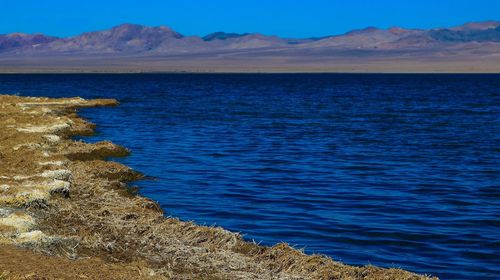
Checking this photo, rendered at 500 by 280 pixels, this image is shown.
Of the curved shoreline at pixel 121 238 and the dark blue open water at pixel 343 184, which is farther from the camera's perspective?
the dark blue open water at pixel 343 184

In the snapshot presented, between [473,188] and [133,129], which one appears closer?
[473,188]

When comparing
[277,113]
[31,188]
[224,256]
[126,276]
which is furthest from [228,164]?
[277,113]

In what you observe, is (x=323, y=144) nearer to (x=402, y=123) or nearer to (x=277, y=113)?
(x=402, y=123)

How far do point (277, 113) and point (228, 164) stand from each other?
2951cm

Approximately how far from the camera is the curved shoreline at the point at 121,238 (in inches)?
456

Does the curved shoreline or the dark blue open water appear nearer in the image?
the curved shoreline

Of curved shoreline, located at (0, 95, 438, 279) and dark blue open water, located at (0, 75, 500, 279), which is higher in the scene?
curved shoreline, located at (0, 95, 438, 279)

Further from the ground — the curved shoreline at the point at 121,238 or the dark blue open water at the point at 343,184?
the curved shoreline at the point at 121,238

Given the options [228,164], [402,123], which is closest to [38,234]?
[228,164]

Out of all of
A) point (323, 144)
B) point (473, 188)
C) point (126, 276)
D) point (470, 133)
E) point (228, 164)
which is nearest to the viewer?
point (126, 276)

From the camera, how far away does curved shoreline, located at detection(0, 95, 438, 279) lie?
38.0 feet

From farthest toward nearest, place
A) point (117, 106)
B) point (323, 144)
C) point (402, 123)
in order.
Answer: point (117, 106), point (402, 123), point (323, 144)

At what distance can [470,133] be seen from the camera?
39656mm

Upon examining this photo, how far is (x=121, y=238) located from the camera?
43.4ft
